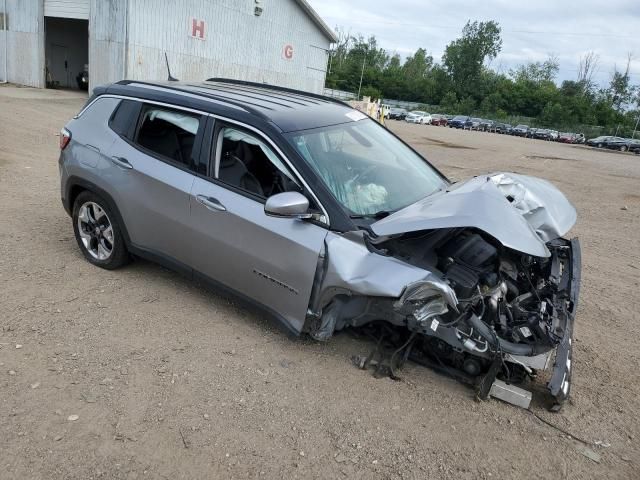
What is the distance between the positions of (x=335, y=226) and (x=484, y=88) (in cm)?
8653

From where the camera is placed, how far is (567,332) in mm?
3252

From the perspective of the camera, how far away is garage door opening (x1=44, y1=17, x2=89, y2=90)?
87.6 feet

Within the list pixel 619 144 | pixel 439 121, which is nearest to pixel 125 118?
pixel 619 144

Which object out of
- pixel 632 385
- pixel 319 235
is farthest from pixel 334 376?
pixel 632 385

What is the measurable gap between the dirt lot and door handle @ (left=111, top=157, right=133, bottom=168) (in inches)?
41.6

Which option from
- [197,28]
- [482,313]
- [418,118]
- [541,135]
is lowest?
[418,118]

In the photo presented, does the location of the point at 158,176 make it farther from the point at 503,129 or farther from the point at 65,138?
the point at 503,129

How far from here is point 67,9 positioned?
22031mm

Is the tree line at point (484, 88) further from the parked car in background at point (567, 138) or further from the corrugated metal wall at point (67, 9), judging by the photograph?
the corrugated metal wall at point (67, 9)


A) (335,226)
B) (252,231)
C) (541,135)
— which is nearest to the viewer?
(335,226)

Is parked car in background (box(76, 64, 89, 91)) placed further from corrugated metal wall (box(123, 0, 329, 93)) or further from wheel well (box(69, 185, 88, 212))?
wheel well (box(69, 185, 88, 212))

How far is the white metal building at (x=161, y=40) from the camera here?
20.5 meters

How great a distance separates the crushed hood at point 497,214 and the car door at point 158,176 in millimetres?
1624

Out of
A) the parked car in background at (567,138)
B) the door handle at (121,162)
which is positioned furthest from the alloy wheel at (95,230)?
the parked car in background at (567,138)
